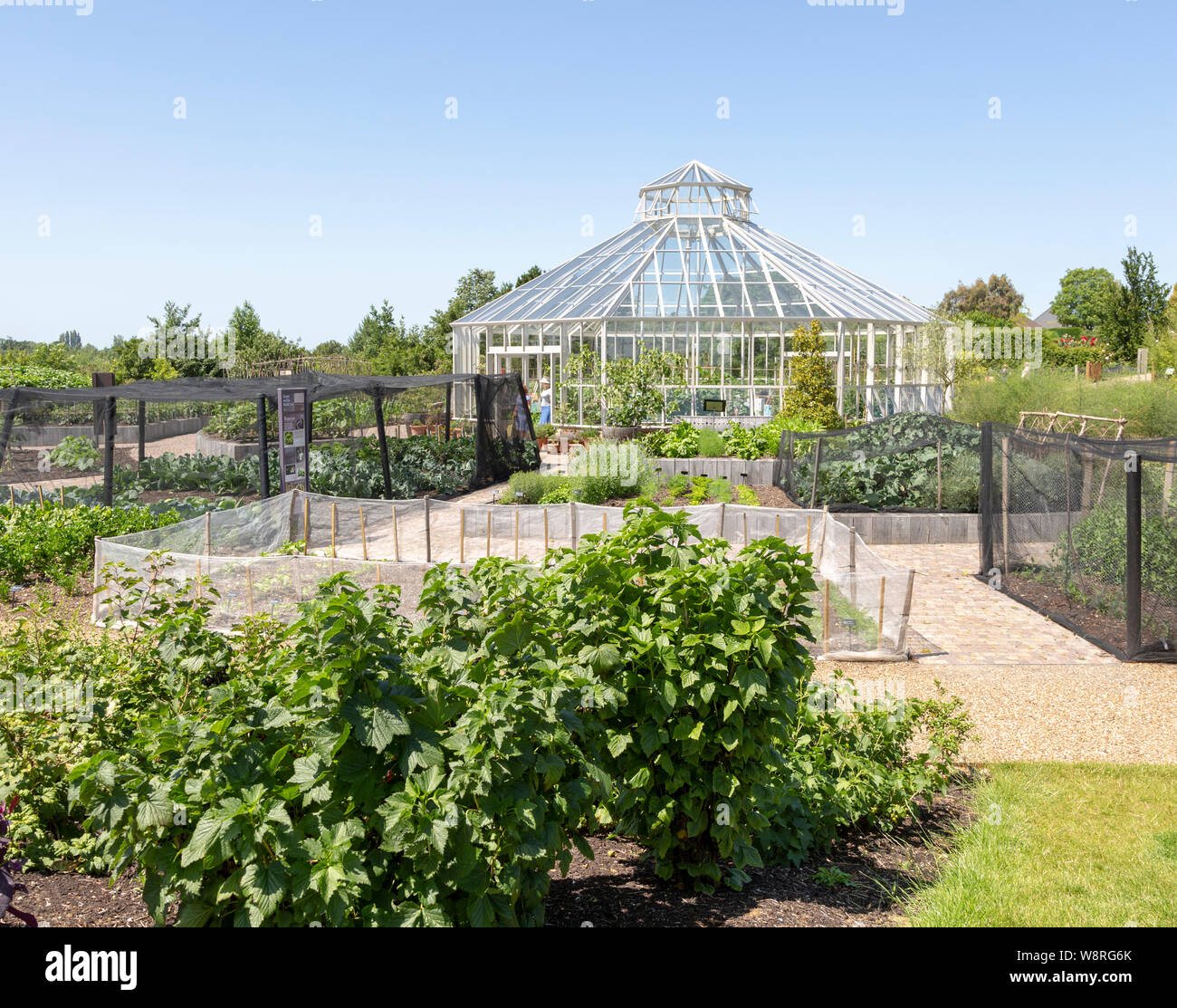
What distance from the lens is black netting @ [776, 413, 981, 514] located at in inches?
589

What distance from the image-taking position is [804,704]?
17.5ft

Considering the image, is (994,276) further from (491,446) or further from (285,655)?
(285,655)

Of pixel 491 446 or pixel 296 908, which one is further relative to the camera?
pixel 491 446

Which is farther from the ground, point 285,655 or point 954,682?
point 285,655

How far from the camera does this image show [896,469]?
15367 mm

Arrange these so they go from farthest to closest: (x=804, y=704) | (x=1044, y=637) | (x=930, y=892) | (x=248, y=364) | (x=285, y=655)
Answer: (x=248, y=364) → (x=1044, y=637) → (x=804, y=704) → (x=930, y=892) → (x=285, y=655)

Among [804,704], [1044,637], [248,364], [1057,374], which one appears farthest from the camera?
[248,364]

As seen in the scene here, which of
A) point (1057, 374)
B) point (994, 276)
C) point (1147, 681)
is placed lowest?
point (1147, 681)

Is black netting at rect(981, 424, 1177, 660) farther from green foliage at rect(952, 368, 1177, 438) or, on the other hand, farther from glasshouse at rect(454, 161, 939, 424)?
glasshouse at rect(454, 161, 939, 424)

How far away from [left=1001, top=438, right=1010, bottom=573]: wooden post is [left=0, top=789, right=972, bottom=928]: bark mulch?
7959 millimetres

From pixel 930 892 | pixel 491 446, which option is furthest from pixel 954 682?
pixel 491 446
